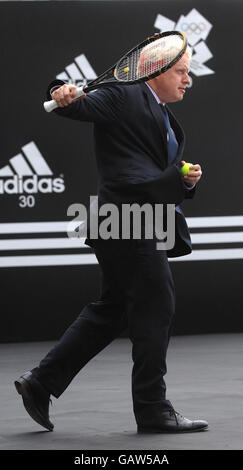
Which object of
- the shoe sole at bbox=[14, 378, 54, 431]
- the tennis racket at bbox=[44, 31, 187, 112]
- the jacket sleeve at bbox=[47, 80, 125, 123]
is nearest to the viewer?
the jacket sleeve at bbox=[47, 80, 125, 123]

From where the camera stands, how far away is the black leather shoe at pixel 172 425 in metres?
4.64

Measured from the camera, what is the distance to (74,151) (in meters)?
7.98

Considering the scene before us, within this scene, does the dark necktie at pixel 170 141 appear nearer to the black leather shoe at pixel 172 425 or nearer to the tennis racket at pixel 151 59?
the tennis racket at pixel 151 59

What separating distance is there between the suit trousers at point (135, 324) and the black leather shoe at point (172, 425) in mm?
33

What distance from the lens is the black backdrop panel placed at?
7.88 m

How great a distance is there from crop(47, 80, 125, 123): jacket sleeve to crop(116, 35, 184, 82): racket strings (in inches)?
3.0

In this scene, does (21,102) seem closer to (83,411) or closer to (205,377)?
(205,377)

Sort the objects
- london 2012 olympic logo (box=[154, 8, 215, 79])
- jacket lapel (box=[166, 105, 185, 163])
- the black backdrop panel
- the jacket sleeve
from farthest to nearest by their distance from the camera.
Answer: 1. london 2012 olympic logo (box=[154, 8, 215, 79])
2. the black backdrop panel
3. jacket lapel (box=[166, 105, 185, 163])
4. the jacket sleeve

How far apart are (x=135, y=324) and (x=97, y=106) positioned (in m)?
0.90

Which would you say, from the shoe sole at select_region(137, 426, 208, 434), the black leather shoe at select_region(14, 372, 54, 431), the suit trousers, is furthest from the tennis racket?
the shoe sole at select_region(137, 426, 208, 434)

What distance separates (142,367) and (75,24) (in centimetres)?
383

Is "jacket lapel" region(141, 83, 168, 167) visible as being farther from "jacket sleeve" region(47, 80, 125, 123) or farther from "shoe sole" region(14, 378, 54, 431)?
"shoe sole" region(14, 378, 54, 431)

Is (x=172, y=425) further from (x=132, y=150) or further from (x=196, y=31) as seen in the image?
(x=196, y=31)

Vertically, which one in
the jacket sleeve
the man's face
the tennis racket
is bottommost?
the jacket sleeve
